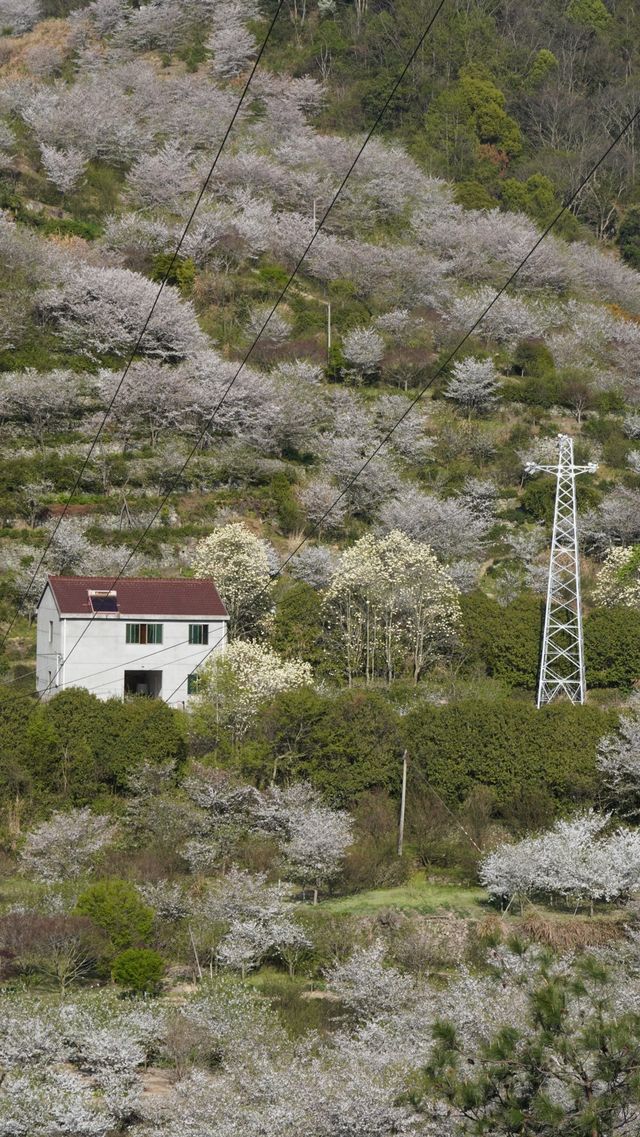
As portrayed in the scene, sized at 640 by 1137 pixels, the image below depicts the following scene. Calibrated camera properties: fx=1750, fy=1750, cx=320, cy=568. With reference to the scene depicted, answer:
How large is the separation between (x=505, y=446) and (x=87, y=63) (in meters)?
54.4

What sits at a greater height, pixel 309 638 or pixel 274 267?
pixel 274 267

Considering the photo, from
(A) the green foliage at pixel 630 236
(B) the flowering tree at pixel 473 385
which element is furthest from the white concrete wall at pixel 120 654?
(A) the green foliage at pixel 630 236

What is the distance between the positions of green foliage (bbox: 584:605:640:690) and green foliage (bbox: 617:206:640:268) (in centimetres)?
5412

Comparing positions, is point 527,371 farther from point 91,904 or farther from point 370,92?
point 91,904

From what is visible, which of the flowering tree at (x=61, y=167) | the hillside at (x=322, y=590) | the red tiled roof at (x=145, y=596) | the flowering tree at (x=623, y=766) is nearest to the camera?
the hillside at (x=322, y=590)

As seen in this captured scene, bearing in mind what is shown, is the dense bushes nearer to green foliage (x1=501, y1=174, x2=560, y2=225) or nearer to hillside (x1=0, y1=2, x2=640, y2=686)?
hillside (x1=0, y1=2, x2=640, y2=686)

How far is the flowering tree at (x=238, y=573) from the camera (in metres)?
46.3

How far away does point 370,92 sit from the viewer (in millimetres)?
99000

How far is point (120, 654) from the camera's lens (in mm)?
43094

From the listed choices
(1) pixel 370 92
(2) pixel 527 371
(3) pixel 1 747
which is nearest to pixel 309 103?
(1) pixel 370 92

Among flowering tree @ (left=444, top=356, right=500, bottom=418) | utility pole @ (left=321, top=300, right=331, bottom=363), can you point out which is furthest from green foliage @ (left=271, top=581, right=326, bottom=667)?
utility pole @ (left=321, top=300, right=331, bottom=363)

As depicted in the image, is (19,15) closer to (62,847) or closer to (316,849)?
(62,847)

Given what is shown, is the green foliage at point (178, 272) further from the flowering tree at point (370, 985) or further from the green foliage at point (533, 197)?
the flowering tree at point (370, 985)

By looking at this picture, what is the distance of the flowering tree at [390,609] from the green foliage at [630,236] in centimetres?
5292
